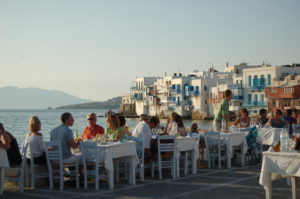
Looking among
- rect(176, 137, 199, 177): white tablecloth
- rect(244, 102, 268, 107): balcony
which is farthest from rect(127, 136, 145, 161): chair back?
rect(244, 102, 268, 107): balcony

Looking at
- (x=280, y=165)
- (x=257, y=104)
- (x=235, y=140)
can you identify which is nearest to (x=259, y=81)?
(x=257, y=104)

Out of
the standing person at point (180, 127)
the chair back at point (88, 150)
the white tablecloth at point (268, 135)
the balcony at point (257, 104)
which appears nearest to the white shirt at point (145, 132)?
the standing person at point (180, 127)

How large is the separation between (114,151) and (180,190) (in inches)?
59.3

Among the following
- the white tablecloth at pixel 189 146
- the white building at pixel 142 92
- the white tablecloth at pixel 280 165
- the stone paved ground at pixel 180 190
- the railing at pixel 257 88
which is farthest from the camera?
the white building at pixel 142 92

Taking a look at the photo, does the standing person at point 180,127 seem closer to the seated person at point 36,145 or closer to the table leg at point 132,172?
the table leg at point 132,172

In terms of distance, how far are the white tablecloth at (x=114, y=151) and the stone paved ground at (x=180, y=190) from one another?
20.8 inches

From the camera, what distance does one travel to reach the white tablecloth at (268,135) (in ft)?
45.7

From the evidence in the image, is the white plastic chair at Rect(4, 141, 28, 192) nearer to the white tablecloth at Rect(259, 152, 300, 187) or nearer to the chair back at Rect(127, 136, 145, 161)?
the chair back at Rect(127, 136, 145, 161)

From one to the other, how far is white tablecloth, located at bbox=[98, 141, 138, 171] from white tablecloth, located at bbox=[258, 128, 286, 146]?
5.34 m

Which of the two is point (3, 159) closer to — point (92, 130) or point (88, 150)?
point (88, 150)

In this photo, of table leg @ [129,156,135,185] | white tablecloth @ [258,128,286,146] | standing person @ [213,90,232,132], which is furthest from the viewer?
standing person @ [213,90,232,132]

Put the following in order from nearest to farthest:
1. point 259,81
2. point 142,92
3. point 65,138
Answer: point 65,138 < point 259,81 < point 142,92

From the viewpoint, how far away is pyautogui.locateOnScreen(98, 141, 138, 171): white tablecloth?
372 inches

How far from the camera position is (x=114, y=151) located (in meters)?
9.64
